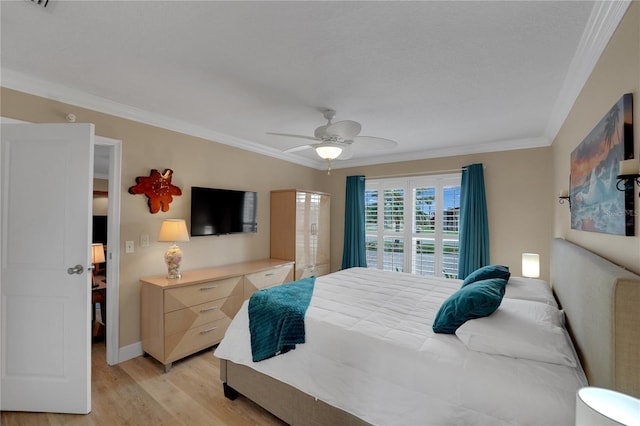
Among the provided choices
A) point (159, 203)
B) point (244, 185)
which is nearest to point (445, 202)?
point (244, 185)

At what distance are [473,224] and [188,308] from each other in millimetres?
3796

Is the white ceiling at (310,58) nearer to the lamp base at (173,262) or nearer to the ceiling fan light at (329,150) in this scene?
the ceiling fan light at (329,150)

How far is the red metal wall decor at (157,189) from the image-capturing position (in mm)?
2959

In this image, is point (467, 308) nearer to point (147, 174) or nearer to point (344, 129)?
point (344, 129)

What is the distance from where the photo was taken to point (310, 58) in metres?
1.94

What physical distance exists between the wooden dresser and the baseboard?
0.05m

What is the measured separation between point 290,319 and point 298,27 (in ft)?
6.00

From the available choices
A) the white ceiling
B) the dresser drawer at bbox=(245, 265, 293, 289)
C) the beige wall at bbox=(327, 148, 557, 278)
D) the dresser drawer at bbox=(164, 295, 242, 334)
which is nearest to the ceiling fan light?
the white ceiling

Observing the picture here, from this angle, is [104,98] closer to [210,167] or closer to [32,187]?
[32,187]

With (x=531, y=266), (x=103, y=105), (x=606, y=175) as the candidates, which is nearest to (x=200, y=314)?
(x=103, y=105)

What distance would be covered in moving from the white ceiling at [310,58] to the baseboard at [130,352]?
7.52ft

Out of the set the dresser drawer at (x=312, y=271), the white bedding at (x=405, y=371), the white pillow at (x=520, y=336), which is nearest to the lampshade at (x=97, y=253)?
the white bedding at (x=405, y=371)

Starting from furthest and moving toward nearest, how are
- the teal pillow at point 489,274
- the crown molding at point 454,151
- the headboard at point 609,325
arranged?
the crown molding at point 454,151 < the teal pillow at point 489,274 < the headboard at point 609,325

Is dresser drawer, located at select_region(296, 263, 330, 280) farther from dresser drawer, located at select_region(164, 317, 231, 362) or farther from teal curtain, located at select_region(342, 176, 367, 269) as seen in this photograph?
dresser drawer, located at select_region(164, 317, 231, 362)
